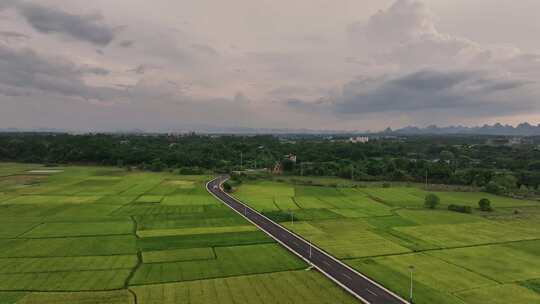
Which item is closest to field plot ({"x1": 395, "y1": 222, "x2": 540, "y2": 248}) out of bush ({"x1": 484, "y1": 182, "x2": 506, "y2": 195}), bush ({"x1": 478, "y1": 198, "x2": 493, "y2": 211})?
bush ({"x1": 478, "y1": 198, "x2": 493, "y2": 211})

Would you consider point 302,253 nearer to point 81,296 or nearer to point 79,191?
point 81,296

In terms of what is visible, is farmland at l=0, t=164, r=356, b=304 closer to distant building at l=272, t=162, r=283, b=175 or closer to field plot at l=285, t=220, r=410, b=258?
field plot at l=285, t=220, r=410, b=258

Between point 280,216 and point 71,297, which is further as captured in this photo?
point 280,216

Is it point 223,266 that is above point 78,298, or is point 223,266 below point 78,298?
below

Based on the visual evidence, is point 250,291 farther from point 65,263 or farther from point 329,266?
point 65,263

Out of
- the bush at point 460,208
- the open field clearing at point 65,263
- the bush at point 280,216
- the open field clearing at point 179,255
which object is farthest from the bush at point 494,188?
the open field clearing at point 65,263

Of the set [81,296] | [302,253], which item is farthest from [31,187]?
[302,253]

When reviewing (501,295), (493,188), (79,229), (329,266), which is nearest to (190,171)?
(79,229)
